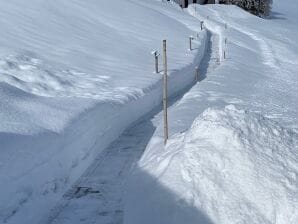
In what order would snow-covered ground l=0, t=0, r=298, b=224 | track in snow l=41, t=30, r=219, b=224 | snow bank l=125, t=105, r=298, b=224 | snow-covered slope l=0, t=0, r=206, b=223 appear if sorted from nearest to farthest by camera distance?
1. snow bank l=125, t=105, r=298, b=224
2. snow-covered ground l=0, t=0, r=298, b=224
3. track in snow l=41, t=30, r=219, b=224
4. snow-covered slope l=0, t=0, r=206, b=223

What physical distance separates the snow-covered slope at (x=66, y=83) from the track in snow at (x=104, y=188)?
0.22m

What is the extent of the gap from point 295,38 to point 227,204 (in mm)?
35341

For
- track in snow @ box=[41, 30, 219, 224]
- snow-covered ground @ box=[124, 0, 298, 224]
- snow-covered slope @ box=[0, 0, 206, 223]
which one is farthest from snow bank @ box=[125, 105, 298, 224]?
snow-covered slope @ box=[0, 0, 206, 223]

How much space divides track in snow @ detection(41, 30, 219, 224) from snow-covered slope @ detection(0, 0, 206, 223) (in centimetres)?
22

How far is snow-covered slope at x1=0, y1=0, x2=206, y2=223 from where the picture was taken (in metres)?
8.92

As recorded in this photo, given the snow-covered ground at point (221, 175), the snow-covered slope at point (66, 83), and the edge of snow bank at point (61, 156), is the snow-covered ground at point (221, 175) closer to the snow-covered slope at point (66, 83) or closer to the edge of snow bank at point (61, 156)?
the edge of snow bank at point (61, 156)

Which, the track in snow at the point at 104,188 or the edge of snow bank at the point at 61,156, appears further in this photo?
the track in snow at the point at 104,188

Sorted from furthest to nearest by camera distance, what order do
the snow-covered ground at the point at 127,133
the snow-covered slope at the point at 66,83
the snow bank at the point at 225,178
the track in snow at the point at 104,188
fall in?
1. the snow-covered slope at the point at 66,83
2. the track in snow at the point at 104,188
3. the snow-covered ground at the point at 127,133
4. the snow bank at the point at 225,178

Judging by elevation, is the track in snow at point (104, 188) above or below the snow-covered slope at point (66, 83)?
below

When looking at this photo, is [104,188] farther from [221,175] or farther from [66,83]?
[66,83]

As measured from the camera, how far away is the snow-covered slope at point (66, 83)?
8922 mm

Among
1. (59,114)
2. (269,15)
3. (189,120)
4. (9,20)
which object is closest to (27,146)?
(59,114)

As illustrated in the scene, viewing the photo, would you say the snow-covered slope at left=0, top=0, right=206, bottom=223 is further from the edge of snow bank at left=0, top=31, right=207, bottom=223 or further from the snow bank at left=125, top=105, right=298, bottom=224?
the snow bank at left=125, top=105, right=298, bottom=224

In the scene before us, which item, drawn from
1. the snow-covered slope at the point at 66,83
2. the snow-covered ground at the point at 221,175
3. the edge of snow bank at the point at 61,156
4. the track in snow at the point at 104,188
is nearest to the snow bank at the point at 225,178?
the snow-covered ground at the point at 221,175
